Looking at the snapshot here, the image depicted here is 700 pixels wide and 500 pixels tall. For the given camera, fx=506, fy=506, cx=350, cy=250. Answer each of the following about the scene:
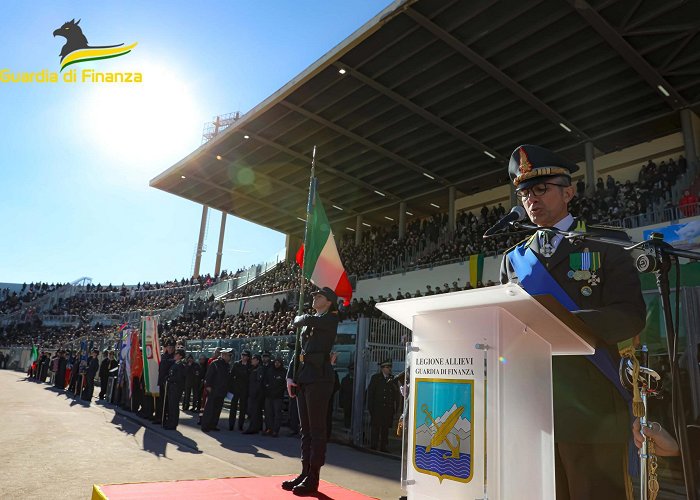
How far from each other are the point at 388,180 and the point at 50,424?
1948cm

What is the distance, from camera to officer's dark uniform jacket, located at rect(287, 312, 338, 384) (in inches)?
189

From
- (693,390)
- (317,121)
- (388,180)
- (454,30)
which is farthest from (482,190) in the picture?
(693,390)

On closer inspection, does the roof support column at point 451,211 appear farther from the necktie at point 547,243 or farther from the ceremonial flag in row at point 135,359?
the necktie at point 547,243

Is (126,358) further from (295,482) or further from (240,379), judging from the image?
(295,482)

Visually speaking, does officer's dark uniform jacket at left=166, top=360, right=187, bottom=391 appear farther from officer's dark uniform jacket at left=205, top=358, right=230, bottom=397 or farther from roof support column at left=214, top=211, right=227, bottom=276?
roof support column at left=214, top=211, right=227, bottom=276

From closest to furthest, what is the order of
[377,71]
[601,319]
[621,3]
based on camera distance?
[601,319] < [621,3] < [377,71]

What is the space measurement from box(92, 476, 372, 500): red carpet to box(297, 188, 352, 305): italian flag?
8.94 feet

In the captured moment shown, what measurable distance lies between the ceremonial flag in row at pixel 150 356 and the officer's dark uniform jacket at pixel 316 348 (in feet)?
25.0

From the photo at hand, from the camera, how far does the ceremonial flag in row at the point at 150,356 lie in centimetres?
1146

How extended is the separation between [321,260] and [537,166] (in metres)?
5.37

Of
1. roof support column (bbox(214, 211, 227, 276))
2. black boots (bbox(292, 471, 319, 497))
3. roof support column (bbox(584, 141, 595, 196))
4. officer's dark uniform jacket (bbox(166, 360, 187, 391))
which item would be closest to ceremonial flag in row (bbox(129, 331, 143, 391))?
officer's dark uniform jacket (bbox(166, 360, 187, 391))

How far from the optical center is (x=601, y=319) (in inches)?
60.9

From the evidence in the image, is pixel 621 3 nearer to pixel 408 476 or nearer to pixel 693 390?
pixel 693 390

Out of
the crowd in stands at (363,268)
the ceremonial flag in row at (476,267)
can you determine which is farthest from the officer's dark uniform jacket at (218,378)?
the ceremonial flag in row at (476,267)
